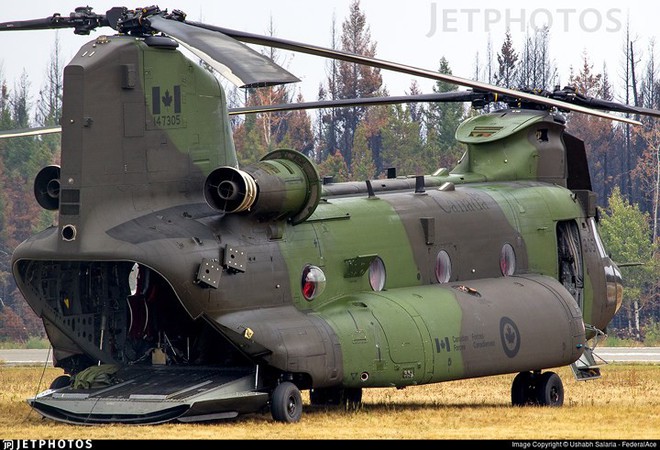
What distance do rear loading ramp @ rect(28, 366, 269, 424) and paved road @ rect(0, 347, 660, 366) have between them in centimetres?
2277

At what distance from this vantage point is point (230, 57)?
17.8 metres

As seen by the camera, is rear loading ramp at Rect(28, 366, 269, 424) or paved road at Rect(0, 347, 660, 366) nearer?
rear loading ramp at Rect(28, 366, 269, 424)

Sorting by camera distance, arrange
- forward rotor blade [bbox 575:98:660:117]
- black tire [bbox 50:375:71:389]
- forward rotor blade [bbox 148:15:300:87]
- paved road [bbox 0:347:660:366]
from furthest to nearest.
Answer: paved road [bbox 0:347:660:366]
forward rotor blade [bbox 575:98:660:117]
black tire [bbox 50:375:71:389]
forward rotor blade [bbox 148:15:300:87]

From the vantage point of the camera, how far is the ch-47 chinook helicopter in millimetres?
19297

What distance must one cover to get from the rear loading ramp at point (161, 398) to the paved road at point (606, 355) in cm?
2277

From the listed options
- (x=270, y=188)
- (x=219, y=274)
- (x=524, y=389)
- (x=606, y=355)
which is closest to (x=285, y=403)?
(x=219, y=274)

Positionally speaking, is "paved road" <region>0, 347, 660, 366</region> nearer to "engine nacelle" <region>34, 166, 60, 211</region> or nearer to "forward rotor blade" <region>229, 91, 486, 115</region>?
"forward rotor blade" <region>229, 91, 486, 115</region>

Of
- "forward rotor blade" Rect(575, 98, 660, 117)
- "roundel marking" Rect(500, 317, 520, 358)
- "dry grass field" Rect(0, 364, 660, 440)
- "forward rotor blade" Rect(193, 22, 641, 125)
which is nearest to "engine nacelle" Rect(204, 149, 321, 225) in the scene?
"forward rotor blade" Rect(193, 22, 641, 125)

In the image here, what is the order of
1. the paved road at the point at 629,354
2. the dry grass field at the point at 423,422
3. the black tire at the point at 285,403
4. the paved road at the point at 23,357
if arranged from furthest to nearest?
1. the paved road at the point at 629,354
2. the paved road at the point at 23,357
3. the black tire at the point at 285,403
4. the dry grass field at the point at 423,422

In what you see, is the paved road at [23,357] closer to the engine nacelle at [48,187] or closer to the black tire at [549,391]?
the black tire at [549,391]

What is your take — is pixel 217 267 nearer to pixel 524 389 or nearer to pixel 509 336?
pixel 509 336

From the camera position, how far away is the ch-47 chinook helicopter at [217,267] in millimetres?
19297

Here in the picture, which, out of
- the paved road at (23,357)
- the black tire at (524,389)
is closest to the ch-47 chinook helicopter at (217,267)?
the black tire at (524,389)

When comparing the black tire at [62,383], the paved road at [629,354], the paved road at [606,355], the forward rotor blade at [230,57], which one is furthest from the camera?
the paved road at [629,354]
